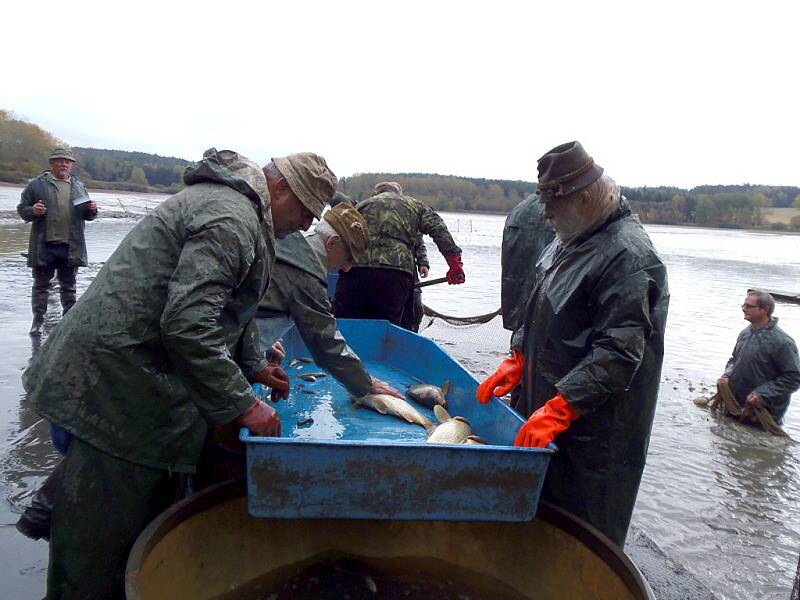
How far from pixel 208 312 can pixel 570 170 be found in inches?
70.8

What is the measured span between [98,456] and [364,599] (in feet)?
4.35

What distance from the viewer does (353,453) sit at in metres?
2.47

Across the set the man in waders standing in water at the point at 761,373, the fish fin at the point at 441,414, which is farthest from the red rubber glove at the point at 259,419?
the man in waders standing in water at the point at 761,373

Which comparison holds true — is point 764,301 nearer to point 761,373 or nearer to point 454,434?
point 761,373

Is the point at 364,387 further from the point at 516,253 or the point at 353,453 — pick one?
the point at 516,253

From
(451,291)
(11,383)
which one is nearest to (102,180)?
(451,291)

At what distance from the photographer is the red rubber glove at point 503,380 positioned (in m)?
3.65

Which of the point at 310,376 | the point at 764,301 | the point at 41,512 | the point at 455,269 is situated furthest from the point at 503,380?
the point at 764,301

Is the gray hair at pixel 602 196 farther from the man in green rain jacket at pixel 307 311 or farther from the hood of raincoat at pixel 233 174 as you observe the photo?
the man in green rain jacket at pixel 307 311

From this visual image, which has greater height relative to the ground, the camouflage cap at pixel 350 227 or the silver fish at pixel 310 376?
the camouflage cap at pixel 350 227

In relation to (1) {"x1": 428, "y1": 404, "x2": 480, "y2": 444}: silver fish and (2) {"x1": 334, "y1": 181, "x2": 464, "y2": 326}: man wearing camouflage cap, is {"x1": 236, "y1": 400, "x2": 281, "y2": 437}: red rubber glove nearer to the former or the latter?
(1) {"x1": 428, "y1": 404, "x2": 480, "y2": 444}: silver fish

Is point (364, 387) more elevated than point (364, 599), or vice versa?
point (364, 387)

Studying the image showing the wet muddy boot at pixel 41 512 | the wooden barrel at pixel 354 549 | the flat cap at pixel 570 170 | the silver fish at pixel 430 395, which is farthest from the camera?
the silver fish at pixel 430 395

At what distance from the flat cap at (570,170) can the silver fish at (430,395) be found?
176 centimetres
